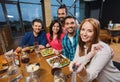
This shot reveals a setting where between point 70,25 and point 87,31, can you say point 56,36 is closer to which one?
point 70,25

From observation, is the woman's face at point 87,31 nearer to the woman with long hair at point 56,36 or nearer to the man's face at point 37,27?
the woman with long hair at point 56,36

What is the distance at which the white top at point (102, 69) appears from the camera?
0.87m

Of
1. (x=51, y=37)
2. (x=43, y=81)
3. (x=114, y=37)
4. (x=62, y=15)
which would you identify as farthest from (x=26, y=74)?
(x=114, y=37)

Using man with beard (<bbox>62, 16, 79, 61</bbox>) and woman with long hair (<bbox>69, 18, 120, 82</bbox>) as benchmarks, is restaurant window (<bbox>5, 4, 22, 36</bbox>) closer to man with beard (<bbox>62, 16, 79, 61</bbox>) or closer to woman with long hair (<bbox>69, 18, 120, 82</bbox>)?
man with beard (<bbox>62, 16, 79, 61</bbox>)

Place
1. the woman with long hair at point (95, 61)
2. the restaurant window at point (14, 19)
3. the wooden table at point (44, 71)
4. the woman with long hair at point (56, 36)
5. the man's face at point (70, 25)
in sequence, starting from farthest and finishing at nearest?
1. the restaurant window at point (14, 19)
2. the woman with long hair at point (56, 36)
3. the man's face at point (70, 25)
4. the wooden table at point (44, 71)
5. the woman with long hair at point (95, 61)

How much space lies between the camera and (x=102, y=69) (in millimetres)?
960

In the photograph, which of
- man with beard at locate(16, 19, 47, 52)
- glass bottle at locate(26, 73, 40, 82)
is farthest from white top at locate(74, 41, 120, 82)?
man with beard at locate(16, 19, 47, 52)

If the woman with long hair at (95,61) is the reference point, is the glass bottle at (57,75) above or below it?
below

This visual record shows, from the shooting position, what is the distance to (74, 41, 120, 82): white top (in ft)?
2.86

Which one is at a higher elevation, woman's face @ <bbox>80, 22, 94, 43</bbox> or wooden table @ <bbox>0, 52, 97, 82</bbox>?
woman's face @ <bbox>80, 22, 94, 43</bbox>

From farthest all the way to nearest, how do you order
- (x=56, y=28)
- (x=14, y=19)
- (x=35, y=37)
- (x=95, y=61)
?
(x=14, y=19) < (x=35, y=37) < (x=56, y=28) < (x=95, y=61)

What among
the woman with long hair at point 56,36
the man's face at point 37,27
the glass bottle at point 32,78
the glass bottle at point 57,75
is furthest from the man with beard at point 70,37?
the glass bottle at point 32,78

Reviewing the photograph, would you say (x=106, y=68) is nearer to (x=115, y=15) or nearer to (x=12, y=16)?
(x=12, y=16)

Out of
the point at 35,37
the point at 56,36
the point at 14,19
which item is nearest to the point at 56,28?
the point at 56,36
